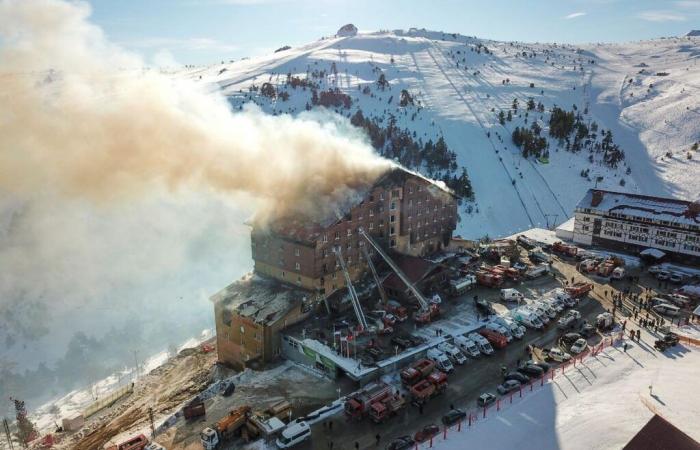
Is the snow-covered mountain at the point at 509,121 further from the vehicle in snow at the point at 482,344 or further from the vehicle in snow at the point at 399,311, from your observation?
the vehicle in snow at the point at 482,344

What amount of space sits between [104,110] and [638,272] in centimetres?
5011

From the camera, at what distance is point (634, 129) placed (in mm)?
142375

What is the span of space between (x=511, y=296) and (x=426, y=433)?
63.4 ft

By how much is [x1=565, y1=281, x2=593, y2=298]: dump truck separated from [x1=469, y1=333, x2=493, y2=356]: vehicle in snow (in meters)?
12.3

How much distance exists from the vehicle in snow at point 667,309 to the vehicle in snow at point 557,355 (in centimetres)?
1185

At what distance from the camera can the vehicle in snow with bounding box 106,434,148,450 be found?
2692cm

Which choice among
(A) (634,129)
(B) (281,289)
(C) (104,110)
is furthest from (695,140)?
(C) (104,110)

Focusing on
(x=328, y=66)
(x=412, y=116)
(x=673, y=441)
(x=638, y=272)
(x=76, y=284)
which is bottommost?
(x=76, y=284)

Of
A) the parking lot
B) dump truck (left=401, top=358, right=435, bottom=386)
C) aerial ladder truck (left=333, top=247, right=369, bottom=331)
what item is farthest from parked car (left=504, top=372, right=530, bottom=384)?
aerial ladder truck (left=333, top=247, right=369, bottom=331)

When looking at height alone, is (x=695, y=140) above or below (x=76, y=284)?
above

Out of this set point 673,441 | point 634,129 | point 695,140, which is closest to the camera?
point 673,441

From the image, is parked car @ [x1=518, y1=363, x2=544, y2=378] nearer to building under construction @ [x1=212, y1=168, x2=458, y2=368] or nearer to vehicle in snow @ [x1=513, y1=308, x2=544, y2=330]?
vehicle in snow @ [x1=513, y1=308, x2=544, y2=330]

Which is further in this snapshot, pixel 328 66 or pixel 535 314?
pixel 328 66

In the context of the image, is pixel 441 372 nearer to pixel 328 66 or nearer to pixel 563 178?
pixel 563 178
